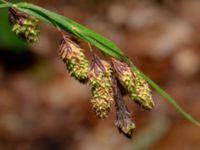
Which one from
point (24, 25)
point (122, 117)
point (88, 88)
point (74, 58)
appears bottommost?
point (122, 117)

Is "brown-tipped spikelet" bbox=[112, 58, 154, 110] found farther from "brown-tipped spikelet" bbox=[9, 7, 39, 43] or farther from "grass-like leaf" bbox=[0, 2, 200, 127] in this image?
"brown-tipped spikelet" bbox=[9, 7, 39, 43]

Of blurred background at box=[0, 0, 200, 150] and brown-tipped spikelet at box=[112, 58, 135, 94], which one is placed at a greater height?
blurred background at box=[0, 0, 200, 150]

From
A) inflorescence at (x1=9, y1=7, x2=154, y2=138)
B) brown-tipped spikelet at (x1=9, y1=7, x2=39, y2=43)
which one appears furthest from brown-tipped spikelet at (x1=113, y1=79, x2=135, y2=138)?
brown-tipped spikelet at (x1=9, y1=7, x2=39, y2=43)

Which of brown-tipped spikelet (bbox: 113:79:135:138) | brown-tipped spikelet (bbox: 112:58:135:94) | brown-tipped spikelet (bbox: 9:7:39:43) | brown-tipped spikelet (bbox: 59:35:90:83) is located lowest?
brown-tipped spikelet (bbox: 113:79:135:138)

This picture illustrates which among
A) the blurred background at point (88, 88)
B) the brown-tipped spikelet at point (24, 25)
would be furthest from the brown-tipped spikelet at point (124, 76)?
the blurred background at point (88, 88)

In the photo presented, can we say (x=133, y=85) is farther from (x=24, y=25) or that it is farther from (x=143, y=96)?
(x=24, y=25)

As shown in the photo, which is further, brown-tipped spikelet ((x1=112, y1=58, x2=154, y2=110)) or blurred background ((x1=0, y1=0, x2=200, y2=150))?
blurred background ((x1=0, y1=0, x2=200, y2=150))

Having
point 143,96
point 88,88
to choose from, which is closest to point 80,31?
point 143,96
